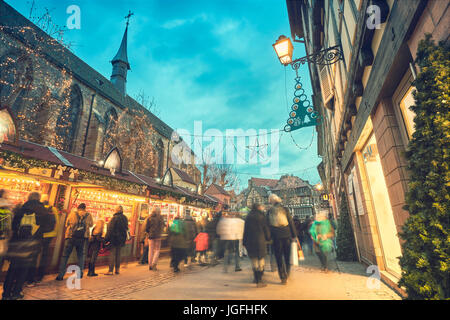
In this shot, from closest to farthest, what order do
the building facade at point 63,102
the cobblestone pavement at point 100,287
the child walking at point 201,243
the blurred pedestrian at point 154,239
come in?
the cobblestone pavement at point 100,287 < the blurred pedestrian at point 154,239 < the child walking at point 201,243 < the building facade at point 63,102

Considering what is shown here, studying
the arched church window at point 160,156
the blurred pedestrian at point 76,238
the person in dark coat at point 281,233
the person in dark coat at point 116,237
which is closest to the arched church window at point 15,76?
the blurred pedestrian at point 76,238

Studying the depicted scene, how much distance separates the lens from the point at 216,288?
466 cm

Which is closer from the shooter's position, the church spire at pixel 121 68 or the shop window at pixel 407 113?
the shop window at pixel 407 113

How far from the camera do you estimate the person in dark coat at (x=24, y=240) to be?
411cm

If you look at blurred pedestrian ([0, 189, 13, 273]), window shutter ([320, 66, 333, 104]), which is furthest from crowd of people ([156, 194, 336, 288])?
window shutter ([320, 66, 333, 104])

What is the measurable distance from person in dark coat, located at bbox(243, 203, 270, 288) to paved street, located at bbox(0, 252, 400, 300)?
0.33 m

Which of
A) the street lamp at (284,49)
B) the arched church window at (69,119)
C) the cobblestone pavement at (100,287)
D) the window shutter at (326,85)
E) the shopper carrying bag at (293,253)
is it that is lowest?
the cobblestone pavement at (100,287)

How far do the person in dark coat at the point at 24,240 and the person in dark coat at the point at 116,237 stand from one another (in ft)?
7.10

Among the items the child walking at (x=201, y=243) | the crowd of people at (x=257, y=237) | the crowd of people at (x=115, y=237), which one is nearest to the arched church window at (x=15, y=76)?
the crowd of people at (x=115, y=237)

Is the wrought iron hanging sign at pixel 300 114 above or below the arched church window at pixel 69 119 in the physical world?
below

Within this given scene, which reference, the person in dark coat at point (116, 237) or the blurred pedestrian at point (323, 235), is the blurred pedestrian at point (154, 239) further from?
the blurred pedestrian at point (323, 235)

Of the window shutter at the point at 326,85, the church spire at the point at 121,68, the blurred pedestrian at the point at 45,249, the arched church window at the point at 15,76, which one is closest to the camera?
the blurred pedestrian at the point at 45,249

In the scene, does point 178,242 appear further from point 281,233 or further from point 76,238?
point 281,233
